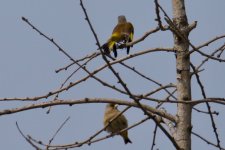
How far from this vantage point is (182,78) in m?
4.29

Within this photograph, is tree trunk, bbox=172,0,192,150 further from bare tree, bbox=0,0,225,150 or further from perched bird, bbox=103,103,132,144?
perched bird, bbox=103,103,132,144

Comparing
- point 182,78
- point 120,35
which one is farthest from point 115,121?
point 182,78

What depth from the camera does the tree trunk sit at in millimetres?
4060

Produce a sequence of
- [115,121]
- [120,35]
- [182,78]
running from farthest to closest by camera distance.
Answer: [120,35], [115,121], [182,78]

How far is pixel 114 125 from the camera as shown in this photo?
285 inches

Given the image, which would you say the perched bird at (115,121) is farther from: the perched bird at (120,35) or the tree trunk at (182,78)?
the tree trunk at (182,78)

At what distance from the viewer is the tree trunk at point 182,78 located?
160 inches

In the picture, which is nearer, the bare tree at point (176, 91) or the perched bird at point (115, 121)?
the bare tree at point (176, 91)

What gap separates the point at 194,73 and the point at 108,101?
2.36ft

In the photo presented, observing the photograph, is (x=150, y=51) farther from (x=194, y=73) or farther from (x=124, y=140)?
(x=124, y=140)

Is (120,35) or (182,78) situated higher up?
(120,35)

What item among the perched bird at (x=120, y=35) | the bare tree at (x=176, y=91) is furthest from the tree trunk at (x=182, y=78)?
the perched bird at (x=120, y=35)

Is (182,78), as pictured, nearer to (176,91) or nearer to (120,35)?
(176,91)

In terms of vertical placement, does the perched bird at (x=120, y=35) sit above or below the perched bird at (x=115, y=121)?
above
